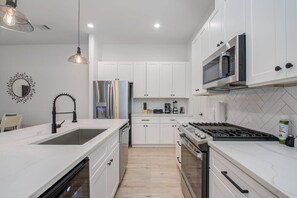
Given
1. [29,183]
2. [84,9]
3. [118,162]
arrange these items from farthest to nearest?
[84,9], [118,162], [29,183]

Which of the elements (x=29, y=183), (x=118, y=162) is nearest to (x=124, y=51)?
(x=118, y=162)

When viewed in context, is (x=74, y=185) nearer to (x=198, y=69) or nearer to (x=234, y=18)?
(x=234, y=18)

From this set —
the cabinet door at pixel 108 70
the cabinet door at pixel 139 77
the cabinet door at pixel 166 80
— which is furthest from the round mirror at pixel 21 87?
the cabinet door at pixel 166 80

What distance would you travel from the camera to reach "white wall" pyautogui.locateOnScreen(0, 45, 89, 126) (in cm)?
508

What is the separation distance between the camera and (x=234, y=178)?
997 millimetres

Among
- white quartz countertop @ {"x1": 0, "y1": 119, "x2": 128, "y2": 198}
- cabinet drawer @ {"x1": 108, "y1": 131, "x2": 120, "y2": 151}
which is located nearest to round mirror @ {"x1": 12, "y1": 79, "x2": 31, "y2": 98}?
cabinet drawer @ {"x1": 108, "y1": 131, "x2": 120, "y2": 151}

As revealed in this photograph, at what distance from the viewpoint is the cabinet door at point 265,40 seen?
3.40ft

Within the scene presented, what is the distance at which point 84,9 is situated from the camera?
3189mm

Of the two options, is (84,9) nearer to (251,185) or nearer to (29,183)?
(29,183)

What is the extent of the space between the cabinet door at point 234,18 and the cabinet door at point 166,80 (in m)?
2.87

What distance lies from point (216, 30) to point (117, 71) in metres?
3.11

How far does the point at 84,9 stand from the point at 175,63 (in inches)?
98.7

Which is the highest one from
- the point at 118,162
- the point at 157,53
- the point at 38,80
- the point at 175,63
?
the point at 157,53

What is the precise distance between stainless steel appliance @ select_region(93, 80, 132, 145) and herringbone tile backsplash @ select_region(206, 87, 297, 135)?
8.02 ft
